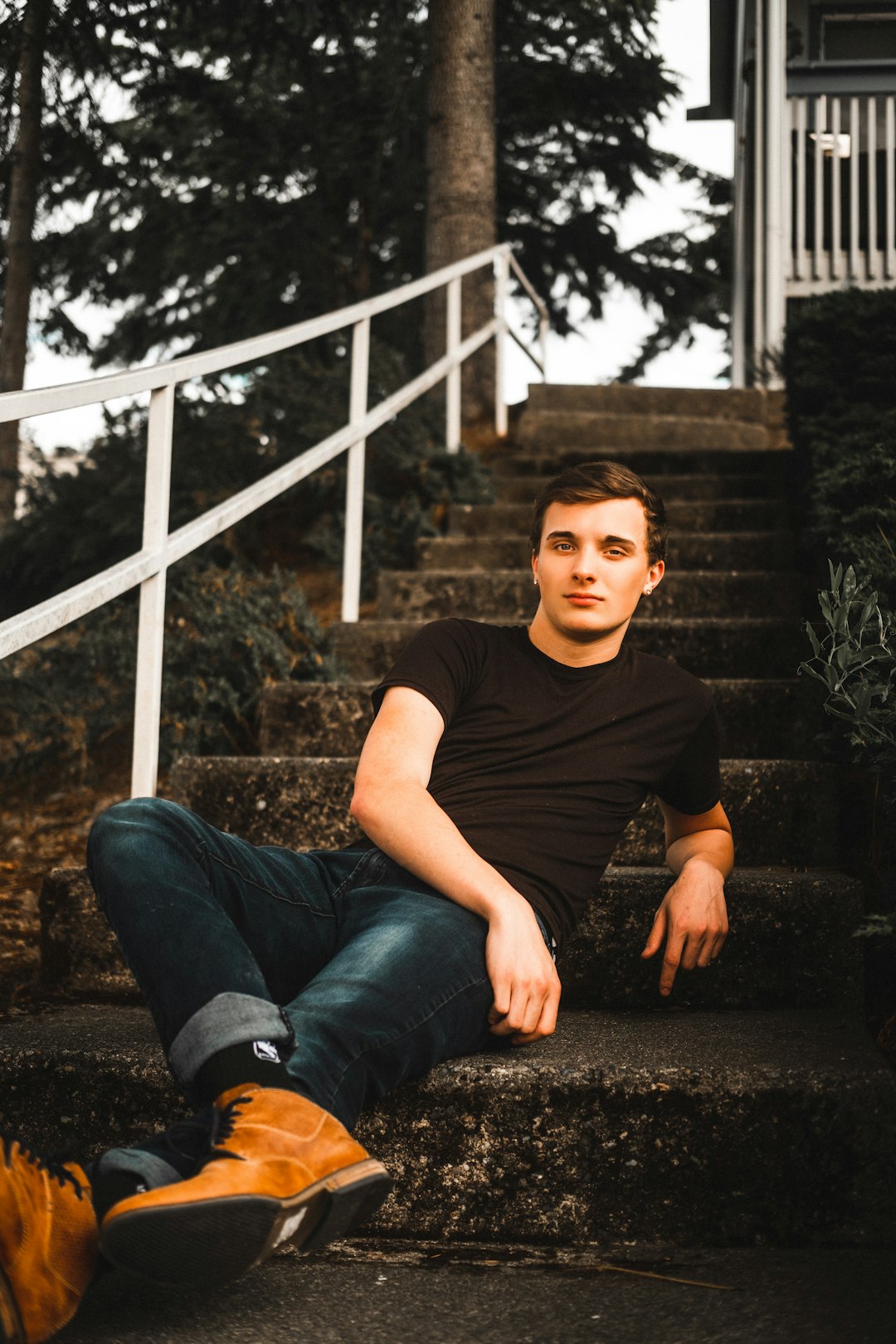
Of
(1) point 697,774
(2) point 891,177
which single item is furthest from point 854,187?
(1) point 697,774

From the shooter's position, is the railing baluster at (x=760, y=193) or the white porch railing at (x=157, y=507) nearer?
the white porch railing at (x=157, y=507)

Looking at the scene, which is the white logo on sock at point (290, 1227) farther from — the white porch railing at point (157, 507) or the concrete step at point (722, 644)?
the concrete step at point (722, 644)

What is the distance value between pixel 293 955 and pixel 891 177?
656 cm

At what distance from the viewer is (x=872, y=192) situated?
692cm

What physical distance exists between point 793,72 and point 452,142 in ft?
7.21

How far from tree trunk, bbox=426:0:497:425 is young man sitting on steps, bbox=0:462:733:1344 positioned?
192 inches

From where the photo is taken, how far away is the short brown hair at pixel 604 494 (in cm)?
213

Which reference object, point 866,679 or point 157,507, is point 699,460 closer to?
point 157,507

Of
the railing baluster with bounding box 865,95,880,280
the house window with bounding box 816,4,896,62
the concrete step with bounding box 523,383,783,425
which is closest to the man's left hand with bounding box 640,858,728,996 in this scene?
the concrete step with bounding box 523,383,783,425

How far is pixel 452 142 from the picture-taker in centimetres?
678

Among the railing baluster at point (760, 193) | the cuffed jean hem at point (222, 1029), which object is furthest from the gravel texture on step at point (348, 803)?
the railing baluster at point (760, 193)

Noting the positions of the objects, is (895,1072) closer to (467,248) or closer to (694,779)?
(694,779)

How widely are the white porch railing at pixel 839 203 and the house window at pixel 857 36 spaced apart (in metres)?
1.58

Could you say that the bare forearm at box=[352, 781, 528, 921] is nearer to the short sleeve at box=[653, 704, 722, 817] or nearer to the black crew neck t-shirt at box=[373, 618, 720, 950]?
the black crew neck t-shirt at box=[373, 618, 720, 950]
